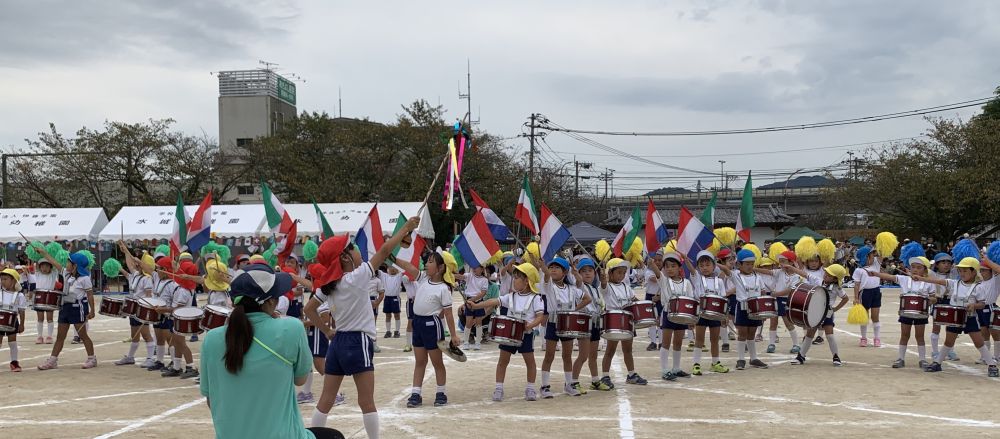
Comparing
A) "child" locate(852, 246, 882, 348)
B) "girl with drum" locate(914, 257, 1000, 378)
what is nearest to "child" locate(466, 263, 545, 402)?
"girl with drum" locate(914, 257, 1000, 378)

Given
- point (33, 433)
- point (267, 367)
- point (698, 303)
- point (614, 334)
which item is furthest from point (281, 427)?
point (698, 303)

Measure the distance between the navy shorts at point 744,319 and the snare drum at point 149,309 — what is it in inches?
352

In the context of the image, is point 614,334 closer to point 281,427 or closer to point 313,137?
point 281,427

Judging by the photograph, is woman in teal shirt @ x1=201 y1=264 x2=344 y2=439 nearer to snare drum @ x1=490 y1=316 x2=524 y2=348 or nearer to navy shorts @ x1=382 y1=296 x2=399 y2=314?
snare drum @ x1=490 y1=316 x2=524 y2=348

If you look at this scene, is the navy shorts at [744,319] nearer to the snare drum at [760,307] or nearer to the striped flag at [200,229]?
the snare drum at [760,307]

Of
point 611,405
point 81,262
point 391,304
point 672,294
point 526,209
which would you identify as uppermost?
point 526,209

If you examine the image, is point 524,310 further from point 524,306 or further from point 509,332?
point 509,332

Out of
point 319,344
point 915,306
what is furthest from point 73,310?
point 915,306

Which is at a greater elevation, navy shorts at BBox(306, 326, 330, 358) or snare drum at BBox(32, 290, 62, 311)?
snare drum at BBox(32, 290, 62, 311)

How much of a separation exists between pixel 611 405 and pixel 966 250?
21.3ft

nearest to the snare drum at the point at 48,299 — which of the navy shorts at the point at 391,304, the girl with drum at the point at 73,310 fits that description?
the girl with drum at the point at 73,310

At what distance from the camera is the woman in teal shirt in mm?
4195

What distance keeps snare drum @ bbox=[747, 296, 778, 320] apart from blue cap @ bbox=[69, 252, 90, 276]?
1141cm

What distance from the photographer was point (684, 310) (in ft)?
37.7
